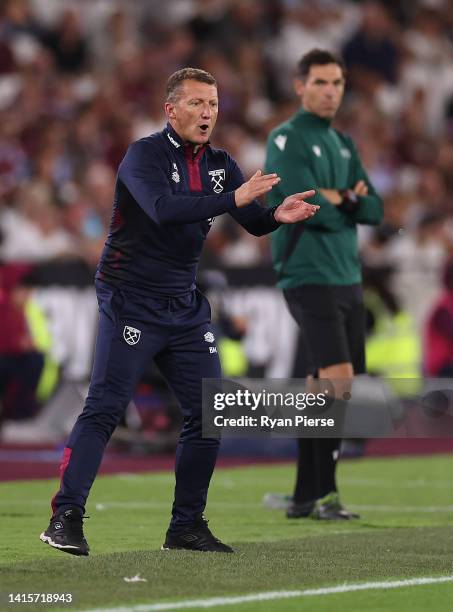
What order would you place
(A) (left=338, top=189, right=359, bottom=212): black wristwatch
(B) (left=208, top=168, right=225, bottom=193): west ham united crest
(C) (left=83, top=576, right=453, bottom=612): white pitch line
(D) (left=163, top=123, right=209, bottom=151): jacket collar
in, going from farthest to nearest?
(A) (left=338, top=189, right=359, bottom=212): black wristwatch, (B) (left=208, top=168, right=225, bottom=193): west ham united crest, (D) (left=163, top=123, right=209, bottom=151): jacket collar, (C) (left=83, top=576, right=453, bottom=612): white pitch line

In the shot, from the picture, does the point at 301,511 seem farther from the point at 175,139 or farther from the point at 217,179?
the point at 175,139

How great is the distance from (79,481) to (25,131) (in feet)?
36.5

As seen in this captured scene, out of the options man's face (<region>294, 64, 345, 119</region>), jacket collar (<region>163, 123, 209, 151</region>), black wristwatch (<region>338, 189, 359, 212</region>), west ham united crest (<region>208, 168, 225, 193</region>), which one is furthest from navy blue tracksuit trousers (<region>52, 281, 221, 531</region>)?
man's face (<region>294, 64, 345, 119</region>)

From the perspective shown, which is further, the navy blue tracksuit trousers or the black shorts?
the black shorts

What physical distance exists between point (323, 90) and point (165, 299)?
2.75 meters

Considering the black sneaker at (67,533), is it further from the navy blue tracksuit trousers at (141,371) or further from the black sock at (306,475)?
the black sock at (306,475)

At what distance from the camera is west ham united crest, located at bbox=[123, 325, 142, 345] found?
7.09 m

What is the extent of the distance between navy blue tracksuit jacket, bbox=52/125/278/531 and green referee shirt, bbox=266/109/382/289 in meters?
1.87

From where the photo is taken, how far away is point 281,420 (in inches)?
333

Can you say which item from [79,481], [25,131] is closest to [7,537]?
[79,481]

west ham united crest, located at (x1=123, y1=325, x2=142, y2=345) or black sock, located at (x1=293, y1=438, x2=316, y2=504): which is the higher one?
west ham united crest, located at (x1=123, y1=325, x2=142, y2=345)

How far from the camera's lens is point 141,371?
23.5 ft

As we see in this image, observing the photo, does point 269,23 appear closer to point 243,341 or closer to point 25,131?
point 25,131

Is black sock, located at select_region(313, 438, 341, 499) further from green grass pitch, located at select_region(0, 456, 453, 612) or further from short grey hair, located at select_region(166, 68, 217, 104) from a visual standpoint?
short grey hair, located at select_region(166, 68, 217, 104)
